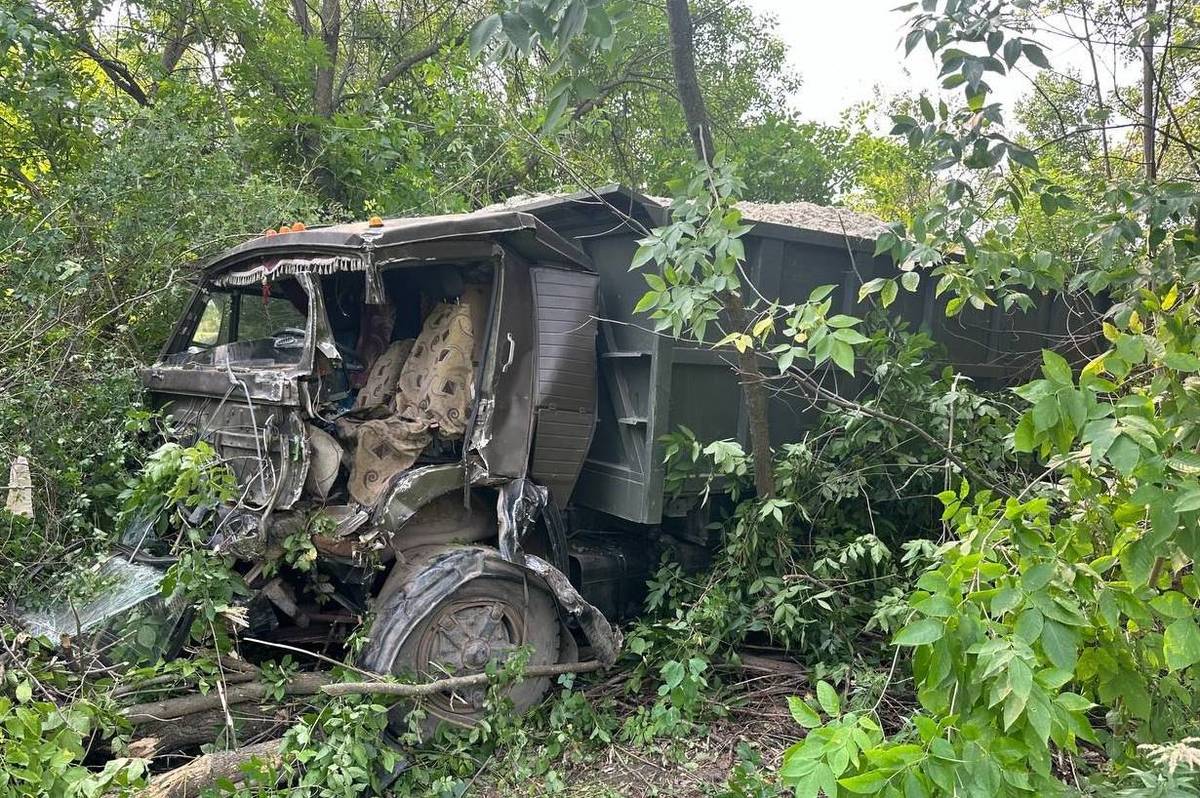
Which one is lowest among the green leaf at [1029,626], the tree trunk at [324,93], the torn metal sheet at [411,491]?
the torn metal sheet at [411,491]

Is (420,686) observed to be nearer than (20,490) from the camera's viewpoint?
Yes

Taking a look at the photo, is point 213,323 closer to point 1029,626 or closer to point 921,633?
point 921,633

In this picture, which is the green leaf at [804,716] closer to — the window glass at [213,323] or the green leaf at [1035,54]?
the green leaf at [1035,54]

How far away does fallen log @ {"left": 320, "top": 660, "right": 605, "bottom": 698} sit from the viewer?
3.37 meters

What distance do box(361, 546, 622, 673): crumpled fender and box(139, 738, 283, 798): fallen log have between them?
1.72 ft

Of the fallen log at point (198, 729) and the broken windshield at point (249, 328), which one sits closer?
the fallen log at point (198, 729)

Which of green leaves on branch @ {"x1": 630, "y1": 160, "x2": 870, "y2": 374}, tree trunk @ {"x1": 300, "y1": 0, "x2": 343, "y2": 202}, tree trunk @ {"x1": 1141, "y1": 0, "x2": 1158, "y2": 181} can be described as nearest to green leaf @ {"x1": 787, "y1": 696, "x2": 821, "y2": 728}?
green leaves on branch @ {"x1": 630, "y1": 160, "x2": 870, "y2": 374}

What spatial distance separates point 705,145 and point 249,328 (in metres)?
2.89

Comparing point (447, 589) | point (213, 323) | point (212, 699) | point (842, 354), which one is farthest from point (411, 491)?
point (213, 323)

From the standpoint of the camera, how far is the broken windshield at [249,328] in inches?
174

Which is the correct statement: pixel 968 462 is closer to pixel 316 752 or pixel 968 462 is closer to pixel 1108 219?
pixel 1108 219

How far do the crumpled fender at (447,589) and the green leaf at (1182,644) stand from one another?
2.49 m

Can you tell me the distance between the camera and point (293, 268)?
3.99 m

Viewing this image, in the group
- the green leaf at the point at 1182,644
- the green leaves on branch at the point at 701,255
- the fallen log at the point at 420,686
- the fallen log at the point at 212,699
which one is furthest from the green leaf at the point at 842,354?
the fallen log at the point at 212,699
